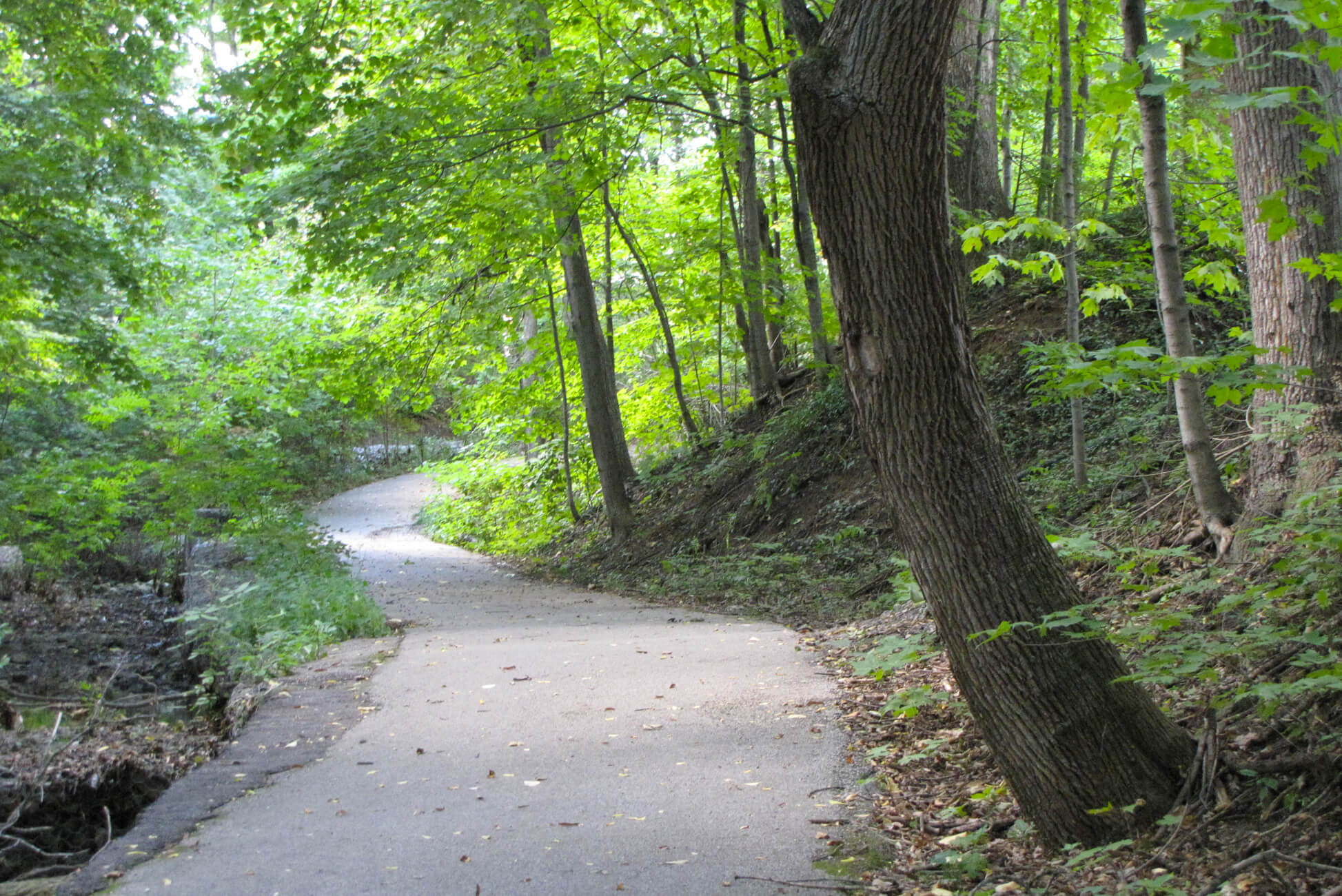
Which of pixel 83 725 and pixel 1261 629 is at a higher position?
pixel 1261 629

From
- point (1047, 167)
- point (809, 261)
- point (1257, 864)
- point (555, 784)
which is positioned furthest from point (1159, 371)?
point (809, 261)

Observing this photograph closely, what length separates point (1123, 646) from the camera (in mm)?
4895

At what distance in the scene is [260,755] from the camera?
19.0 ft

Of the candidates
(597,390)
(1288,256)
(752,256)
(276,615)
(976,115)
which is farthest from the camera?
(597,390)

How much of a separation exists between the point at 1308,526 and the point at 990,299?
10006 mm

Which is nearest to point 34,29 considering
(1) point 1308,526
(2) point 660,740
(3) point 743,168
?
(3) point 743,168

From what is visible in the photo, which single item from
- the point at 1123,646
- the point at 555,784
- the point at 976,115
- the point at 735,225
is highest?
the point at 976,115

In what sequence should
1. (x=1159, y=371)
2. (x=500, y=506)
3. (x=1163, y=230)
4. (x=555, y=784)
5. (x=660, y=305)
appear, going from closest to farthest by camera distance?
(x=1159, y=371)
(x=1163, y=230)
(x=555, y=784)
(x=660, y=305)
(x=500, y=506)

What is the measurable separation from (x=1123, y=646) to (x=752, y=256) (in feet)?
38.0

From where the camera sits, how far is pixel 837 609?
9.86m

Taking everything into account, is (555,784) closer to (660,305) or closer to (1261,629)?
(1261,629)

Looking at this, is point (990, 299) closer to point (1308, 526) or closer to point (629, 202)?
point (629, 202)

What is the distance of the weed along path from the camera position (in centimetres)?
405

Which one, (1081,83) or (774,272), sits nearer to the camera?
(1081,83)
